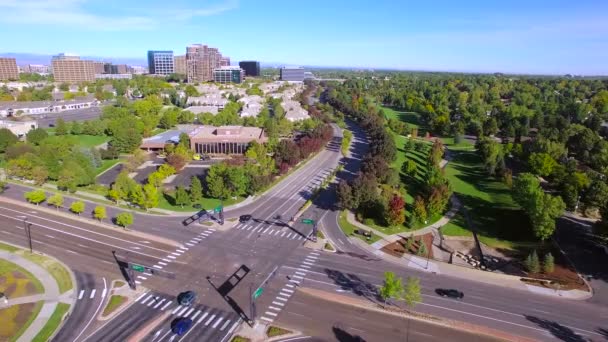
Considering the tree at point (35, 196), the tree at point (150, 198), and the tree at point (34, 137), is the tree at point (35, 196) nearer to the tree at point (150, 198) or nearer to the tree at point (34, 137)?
the tree at point (150, 198)

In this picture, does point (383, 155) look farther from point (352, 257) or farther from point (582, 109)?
point (582, 109)

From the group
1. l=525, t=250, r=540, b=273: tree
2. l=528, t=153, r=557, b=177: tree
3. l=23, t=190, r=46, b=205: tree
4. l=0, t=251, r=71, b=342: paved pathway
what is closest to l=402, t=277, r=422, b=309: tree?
l=525, t=250, r=540, b=273: tree

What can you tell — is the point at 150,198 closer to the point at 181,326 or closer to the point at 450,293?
the point at 181,326

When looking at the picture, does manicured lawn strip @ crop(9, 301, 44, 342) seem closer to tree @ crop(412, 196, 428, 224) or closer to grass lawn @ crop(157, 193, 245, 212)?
grass lawn @ crop(157, 193, 245, 212)

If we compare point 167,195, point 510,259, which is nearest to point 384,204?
point 510,259

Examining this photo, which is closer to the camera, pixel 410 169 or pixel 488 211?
pixel 488 211

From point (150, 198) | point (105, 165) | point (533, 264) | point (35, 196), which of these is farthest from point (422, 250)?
point (105, 165)
